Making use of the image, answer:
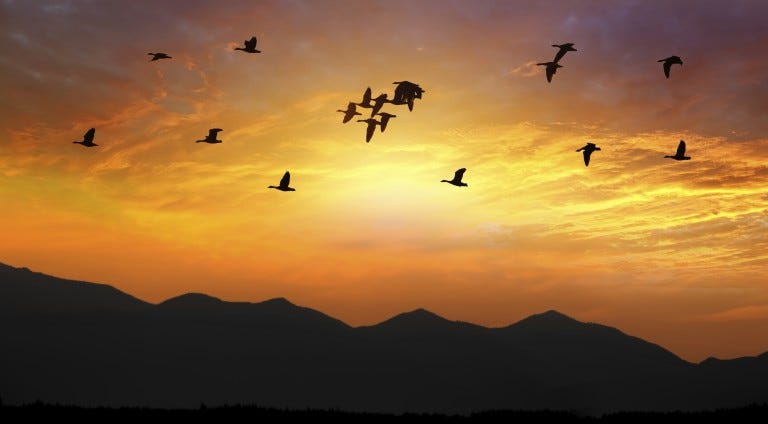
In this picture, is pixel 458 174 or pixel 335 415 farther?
pixel 458 174

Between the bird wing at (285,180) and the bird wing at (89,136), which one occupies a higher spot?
the bird wing at (89,136)

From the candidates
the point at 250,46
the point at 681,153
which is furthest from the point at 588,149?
the point at 250,46

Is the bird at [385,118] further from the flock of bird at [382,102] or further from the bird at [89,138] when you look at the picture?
the bird at [89,138]

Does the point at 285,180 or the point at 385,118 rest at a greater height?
the point at 385,118

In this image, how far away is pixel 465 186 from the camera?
54.9m

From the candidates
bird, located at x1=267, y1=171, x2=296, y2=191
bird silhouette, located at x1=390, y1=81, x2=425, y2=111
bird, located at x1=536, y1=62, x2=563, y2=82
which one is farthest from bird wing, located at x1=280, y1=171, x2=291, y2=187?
bird, located at x1=536, y1=62, x2=563, y2=82

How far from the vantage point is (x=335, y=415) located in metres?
30.2

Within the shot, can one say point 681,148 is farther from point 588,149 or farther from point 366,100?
point 366,100

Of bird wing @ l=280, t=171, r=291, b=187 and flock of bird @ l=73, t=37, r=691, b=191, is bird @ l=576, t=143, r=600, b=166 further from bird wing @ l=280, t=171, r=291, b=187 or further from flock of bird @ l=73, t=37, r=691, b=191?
bird wing @ l=280, t=171, r=291, b=187

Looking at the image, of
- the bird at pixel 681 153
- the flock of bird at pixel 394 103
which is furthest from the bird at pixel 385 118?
the bird at pixel 681 153

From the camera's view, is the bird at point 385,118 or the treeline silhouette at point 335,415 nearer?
the treeline silhouette at point 335,415

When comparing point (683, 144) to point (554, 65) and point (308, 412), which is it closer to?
point (554, 65)

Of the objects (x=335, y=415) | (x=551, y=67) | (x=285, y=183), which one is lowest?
(x=335, y=415)

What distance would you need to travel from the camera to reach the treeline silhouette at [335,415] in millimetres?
27938
